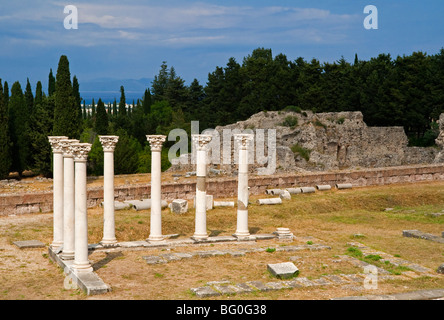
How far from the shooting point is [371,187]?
108ft

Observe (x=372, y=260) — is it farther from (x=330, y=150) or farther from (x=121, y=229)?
(x=330, y=150)

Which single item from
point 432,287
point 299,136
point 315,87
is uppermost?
point 315,87

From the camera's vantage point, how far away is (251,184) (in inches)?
1169

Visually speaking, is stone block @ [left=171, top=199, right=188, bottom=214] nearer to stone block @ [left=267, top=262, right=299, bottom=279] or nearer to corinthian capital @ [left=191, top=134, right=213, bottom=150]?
corinthian capital @ [left=191, top=134, right=213, bottom=150]

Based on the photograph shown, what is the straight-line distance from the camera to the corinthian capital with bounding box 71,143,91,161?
14.3m

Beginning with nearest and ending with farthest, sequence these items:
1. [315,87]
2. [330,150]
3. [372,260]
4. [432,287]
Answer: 1. [432,287]
2. [372,260]
3. [330,150]
4. [315,87]

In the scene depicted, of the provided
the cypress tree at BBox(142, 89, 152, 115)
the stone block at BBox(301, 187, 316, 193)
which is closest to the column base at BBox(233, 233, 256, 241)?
the stone block at BBox(301, 187, 316, 193)

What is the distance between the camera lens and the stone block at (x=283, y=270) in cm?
1427

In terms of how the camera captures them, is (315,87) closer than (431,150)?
No

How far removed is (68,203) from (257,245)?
638 cm

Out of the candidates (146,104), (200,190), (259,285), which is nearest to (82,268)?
(259,285)

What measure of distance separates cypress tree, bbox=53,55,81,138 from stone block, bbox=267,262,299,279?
24.5m

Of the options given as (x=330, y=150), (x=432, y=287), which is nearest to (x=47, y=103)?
(x=330, y=150)
